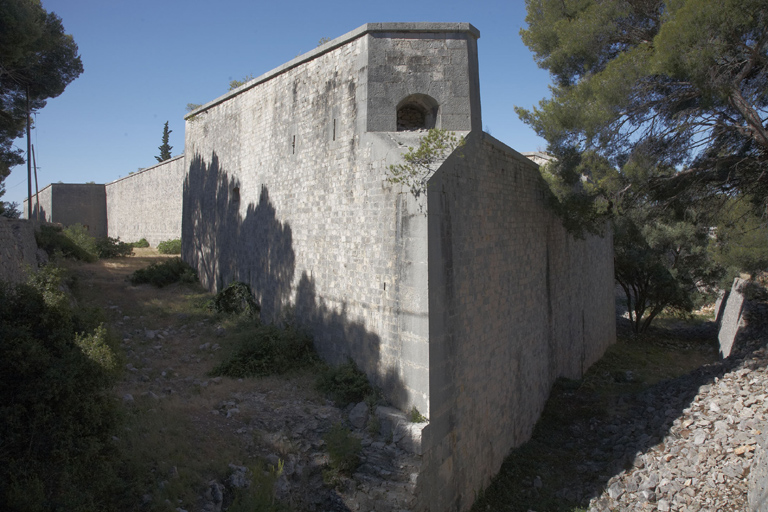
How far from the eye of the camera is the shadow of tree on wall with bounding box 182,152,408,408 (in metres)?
7.46

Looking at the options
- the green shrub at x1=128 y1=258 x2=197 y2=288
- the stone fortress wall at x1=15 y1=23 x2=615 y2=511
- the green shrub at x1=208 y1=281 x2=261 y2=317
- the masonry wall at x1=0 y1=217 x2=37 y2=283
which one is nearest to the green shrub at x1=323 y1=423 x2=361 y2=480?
the stone fortress wall at x1=15 y1=23 x2=615 y2=511

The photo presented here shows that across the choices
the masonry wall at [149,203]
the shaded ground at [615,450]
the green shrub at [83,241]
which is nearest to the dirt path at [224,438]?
the shaded ground at [615,450]

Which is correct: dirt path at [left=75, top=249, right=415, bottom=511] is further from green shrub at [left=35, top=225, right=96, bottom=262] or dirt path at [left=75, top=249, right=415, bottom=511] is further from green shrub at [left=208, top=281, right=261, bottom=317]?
green shrub at [left=35, top=225, right=96, bottom=262]

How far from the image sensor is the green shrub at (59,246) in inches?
578

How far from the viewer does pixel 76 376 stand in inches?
173

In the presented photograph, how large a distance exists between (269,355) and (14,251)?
517 centimetres

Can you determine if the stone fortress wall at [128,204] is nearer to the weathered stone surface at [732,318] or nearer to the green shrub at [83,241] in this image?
the green shrub at [83,241]

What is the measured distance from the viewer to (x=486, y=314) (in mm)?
7836

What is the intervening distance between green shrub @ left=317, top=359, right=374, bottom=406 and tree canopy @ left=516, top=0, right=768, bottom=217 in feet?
19.6

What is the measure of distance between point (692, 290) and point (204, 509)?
2028 cm

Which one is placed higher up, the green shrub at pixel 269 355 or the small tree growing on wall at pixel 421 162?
the small tree growing on wall at pixel 421 162

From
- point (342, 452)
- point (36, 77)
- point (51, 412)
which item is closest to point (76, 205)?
point (36, 77)

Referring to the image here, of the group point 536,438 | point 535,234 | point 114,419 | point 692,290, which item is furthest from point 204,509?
point 692,290

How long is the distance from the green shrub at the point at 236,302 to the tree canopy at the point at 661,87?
24.2 feet
